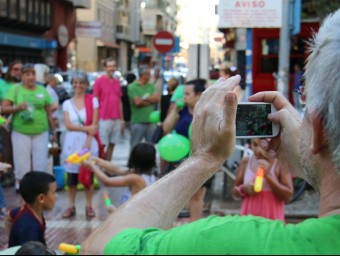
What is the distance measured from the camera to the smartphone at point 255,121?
1.88 metres

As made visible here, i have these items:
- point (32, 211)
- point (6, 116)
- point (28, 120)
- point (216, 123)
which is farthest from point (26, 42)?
point (216, 123)

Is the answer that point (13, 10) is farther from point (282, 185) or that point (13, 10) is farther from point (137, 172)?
point (282, 185)

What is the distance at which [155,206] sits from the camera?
59.2 inches

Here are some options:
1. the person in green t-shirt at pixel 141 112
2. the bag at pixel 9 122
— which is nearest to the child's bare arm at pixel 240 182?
the bag at pixel 9 122

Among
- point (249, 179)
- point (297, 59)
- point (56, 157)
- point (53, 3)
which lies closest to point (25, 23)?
point (53, 3)

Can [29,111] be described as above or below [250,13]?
below

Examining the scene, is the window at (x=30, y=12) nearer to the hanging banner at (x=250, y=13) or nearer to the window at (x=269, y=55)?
the window at (x=269, y=55)

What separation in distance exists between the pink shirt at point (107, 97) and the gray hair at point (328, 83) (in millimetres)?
9202

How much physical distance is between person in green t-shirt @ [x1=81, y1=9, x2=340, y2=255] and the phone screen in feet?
0.54

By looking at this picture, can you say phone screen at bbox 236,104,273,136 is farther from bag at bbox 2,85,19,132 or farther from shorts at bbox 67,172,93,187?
bag at bbox 2,85,19,132

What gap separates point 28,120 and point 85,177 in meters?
1.07

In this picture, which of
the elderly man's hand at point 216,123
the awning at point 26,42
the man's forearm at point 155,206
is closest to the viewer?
the man's forearm at point 155,206

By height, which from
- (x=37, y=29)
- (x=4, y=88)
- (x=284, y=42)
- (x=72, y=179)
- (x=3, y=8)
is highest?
(x=3, y=8)

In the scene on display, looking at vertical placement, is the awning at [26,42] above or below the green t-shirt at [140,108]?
above
